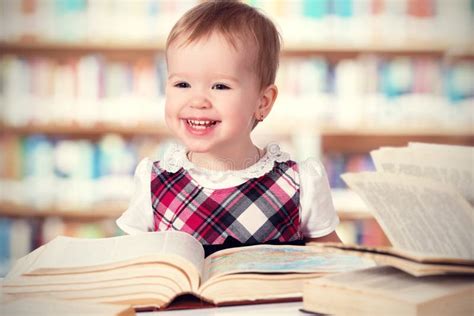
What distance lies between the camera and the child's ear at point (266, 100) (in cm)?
129

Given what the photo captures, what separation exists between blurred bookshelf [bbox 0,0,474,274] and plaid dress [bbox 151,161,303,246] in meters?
1.99

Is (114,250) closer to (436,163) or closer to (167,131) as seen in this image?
(436,163)

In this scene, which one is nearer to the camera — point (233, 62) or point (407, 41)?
point (233, 62)

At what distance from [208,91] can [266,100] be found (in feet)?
0.56

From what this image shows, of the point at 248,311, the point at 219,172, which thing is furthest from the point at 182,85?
the point at 248,311

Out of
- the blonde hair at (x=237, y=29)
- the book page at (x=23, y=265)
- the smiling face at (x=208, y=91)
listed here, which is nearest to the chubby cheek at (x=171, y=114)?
the smiling face at (x=208, y=91)

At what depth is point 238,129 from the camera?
1.20 m

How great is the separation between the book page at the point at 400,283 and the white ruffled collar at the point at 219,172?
55cm

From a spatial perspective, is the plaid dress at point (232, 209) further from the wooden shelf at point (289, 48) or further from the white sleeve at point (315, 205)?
the wooden shelf at point (289, 48)

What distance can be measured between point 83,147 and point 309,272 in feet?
8.80

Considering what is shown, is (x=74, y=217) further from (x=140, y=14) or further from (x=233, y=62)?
(x=233, y=62)

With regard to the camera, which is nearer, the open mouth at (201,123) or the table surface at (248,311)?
the table surface at (248,311)

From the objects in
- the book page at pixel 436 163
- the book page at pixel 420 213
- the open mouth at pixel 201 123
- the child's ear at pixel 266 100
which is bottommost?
the book page at pixel 420 213

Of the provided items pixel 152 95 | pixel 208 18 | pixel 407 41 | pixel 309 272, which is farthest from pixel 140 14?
pixel 309 272
